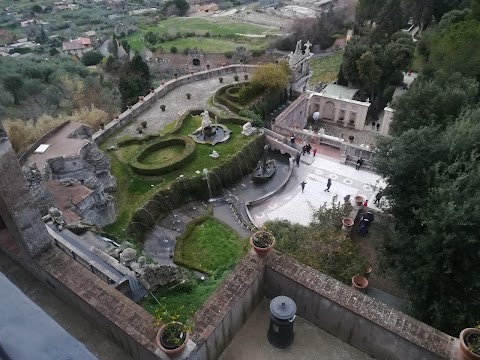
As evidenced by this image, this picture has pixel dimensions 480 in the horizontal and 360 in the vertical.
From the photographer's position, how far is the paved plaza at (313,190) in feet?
80.0

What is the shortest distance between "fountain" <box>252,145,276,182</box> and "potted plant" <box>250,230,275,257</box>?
17.9 meters

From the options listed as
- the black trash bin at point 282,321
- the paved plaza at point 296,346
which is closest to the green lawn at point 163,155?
the paved plaza at point 296,346

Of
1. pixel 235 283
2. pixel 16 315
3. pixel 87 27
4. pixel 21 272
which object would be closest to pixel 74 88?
pixel 21 272

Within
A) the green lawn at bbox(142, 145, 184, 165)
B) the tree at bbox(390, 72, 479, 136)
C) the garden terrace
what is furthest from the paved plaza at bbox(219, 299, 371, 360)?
the tree at bbox(390, 72, 479, 136)

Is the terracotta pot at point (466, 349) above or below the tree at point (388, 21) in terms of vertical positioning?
above

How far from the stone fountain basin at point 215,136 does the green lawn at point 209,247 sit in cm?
764

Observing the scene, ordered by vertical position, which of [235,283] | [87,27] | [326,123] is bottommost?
[87,27]

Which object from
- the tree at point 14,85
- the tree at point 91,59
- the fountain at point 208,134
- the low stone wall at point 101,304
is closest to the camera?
the low stone wall at point 101,304

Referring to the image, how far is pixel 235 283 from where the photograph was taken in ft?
29.1

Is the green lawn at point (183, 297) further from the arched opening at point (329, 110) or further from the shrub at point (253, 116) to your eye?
the arched opening at point (329, 110)

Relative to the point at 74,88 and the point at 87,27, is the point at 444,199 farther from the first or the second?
the point at 87,27

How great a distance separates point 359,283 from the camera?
49.9 ft

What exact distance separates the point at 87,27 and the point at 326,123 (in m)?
90.7

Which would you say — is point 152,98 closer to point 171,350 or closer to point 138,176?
point 138,176
